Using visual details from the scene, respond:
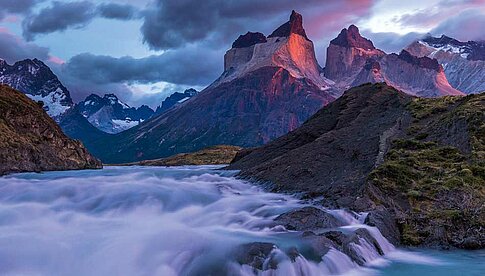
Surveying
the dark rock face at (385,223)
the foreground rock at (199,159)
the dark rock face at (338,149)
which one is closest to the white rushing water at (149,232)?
the dark rock face at (385,223)

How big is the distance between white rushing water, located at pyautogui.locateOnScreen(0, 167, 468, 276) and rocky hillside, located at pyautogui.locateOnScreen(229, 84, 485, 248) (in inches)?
93.5

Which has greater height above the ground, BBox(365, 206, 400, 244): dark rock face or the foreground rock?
the foreground rock

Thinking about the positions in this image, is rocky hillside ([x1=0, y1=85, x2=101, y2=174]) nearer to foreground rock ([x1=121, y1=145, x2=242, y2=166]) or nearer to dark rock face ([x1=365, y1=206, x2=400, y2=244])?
foreground rock ([x1=121, y1=145, x2=242, y2=166])

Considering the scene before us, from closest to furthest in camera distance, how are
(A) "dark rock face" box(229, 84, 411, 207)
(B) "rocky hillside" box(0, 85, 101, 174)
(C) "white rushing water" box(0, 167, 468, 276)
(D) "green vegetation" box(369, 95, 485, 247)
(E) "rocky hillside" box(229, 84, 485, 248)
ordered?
(C) "white rushing water" box(0, 167, 468, 276), (D) "green vegetation" box(369, 95, 485, 247), (E) "rocky hillside" box(229, 84, 485, 248), (A) "dark rock face" box(229, 84, 411, 207), (B) "rocky hillside" box(0, 85, 101, 174)

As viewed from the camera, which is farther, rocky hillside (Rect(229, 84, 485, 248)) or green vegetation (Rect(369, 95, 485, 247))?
rocky hillside (Rect(229, 84, 485, 248))

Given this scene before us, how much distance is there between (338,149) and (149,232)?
2176 cm

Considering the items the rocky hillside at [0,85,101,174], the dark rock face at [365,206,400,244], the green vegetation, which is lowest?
the dark rock face at [365,206,400,244]

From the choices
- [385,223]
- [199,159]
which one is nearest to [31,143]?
[385,223]

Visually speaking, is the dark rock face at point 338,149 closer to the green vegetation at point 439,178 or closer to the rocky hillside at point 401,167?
the rocky hillside at point 401,167

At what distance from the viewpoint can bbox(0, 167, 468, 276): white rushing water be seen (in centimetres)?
1712

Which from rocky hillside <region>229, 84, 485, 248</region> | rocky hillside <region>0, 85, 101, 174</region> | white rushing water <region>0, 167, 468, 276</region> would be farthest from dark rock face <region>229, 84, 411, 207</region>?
rocky hillside <region>0, 85, 101, 174</region>

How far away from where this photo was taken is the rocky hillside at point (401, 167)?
22.8 meters

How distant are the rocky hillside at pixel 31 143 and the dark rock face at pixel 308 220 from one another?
44524 millimetres

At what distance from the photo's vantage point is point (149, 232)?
2145 cm
